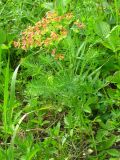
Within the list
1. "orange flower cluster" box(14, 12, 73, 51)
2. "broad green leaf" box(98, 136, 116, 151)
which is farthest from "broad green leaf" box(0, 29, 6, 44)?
"broad green leaf" box(98, 136, 116, 151)

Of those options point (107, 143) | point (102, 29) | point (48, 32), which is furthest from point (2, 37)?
point (107, 143)

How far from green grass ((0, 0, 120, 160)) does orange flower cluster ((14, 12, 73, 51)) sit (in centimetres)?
1

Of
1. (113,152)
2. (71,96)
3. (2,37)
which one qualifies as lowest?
(113,152)

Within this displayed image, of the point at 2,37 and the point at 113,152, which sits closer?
the point at 113,152

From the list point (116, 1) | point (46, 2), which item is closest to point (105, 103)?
point (116, 1)

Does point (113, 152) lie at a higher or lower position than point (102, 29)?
lower

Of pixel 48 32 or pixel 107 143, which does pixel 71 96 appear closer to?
pixel 107 143

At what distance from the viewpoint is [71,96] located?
2178 millimetres

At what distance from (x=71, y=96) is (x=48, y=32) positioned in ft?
1.42

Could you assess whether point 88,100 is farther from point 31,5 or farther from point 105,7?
point 31,5

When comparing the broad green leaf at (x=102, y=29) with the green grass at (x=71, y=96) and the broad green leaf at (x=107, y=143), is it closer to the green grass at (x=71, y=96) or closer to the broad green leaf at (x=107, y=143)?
the green grass at (x=71, y=96)

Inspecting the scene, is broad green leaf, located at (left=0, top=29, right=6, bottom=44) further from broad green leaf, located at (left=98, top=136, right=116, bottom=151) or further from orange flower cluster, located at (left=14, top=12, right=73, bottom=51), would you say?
broad green leaf, located at (left=98, top=136, right=116, bottom=151)

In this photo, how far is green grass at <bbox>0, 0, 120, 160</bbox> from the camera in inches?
82.4

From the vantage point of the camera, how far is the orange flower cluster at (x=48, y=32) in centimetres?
234
